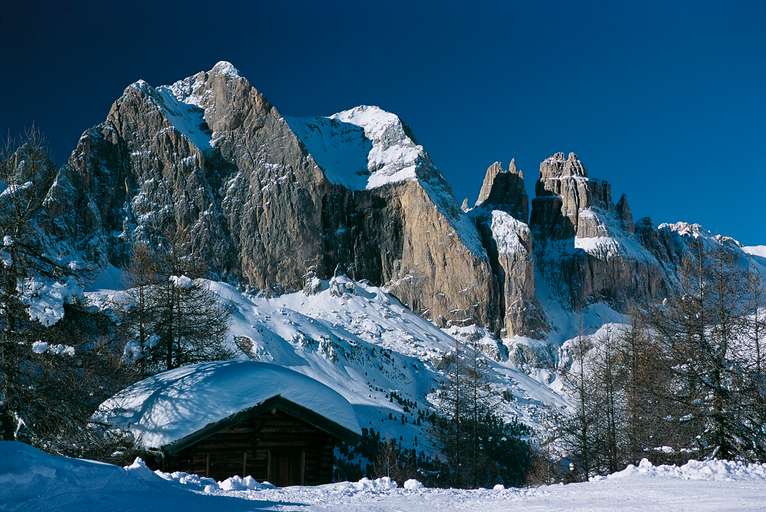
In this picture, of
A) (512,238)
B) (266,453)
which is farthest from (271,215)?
(266,453)

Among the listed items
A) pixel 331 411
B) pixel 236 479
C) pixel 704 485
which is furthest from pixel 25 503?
pixel 331 411

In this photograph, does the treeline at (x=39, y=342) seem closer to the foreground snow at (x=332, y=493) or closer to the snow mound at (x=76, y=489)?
the foreground snow at (x=332, y=493)

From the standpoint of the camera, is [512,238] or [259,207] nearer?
[259,207]

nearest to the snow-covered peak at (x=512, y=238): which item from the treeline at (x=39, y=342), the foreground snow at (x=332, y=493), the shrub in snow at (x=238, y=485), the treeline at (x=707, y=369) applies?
the treeline at (x=707, y=369)

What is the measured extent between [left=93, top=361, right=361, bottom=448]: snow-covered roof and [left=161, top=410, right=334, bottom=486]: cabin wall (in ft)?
2.26

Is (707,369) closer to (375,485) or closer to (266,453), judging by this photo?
(375,485)

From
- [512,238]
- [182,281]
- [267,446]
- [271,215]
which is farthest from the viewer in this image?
[512,238]

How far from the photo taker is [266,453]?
16766 millimetres

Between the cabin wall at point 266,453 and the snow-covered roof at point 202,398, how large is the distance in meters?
0.69

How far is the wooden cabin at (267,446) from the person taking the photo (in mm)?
15430

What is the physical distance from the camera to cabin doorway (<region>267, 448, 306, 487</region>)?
1719 cm

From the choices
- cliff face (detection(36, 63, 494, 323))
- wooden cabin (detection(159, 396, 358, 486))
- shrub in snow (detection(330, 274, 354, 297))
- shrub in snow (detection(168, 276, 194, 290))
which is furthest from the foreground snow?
cliff face (detection(36, 63, 494, 323))

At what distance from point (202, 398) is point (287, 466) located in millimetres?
3551

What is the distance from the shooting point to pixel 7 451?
7.11 m
